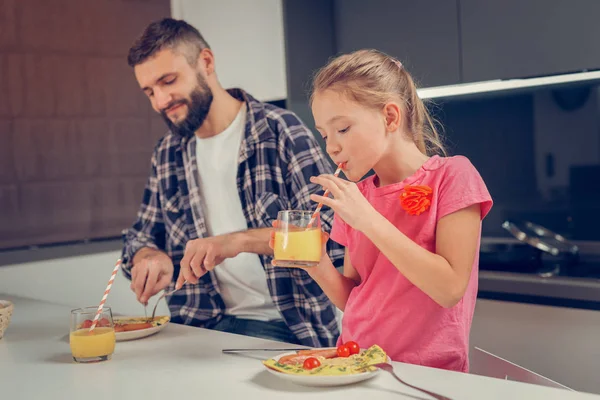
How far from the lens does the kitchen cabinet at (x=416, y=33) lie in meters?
2.95

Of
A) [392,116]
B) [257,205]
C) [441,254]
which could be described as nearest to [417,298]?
[441,254]

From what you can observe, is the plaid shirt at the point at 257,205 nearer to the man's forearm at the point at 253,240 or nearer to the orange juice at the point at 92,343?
the man's forearm at the point at 253,240

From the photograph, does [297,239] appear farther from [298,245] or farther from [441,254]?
[441,254]

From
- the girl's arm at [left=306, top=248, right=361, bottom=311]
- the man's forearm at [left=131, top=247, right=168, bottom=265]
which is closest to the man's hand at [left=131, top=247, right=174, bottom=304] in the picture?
the man's forearm at [left=131, top=247, right=168, bottom=265]

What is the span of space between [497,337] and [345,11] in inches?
63.9

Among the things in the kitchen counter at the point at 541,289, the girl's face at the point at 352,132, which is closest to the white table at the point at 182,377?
the girl's face at the point at 352,132

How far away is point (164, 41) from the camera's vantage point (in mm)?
2318

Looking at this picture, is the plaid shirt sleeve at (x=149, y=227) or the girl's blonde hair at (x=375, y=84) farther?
the plaid shirt sleeve at (x=149, y=227)

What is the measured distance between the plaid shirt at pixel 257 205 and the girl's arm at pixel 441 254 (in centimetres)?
66

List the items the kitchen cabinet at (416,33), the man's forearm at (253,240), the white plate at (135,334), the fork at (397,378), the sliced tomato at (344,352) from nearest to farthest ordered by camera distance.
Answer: the fork at (397,378) → the sliced tomato at (344,352) → the white plate at (135,334) → the man's forearm at (253,240) → the kitchen cabinet at (416,33)

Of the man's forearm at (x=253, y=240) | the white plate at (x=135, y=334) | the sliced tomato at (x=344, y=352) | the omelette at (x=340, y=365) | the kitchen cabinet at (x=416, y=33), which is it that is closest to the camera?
the omelette at (x=340, y=365)

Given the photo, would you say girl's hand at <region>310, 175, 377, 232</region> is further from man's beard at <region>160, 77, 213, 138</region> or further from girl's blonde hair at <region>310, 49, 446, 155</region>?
man's beard at <region>160, 77, 213, 138</region>

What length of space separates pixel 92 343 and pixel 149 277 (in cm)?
49

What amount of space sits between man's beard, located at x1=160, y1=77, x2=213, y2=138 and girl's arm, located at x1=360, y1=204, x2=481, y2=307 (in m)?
1.09
